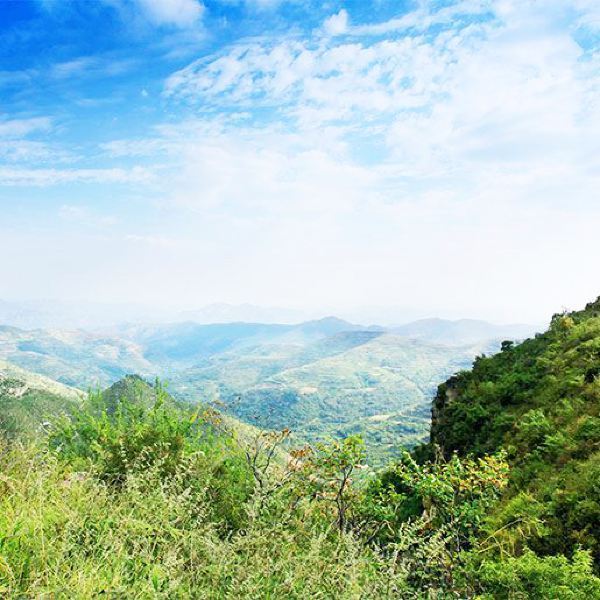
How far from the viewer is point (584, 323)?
19719 millimetres

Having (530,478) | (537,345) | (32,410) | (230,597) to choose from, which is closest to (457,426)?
(537,345)

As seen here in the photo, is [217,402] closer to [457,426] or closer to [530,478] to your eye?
[530,478]

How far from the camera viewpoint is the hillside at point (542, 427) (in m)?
7.94

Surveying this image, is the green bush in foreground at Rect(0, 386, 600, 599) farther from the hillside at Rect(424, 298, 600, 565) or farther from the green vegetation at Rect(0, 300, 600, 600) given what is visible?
the hillside at Rect(424, 298, 600, 565)

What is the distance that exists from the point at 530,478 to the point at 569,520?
9.37 feet

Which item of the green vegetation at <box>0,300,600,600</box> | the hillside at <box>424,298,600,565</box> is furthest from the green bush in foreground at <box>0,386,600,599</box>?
the hillside at <box>424,298,600,565</box>

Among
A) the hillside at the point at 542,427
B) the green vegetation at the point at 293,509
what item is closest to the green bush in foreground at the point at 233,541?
the green vegetation at the point at 293,509

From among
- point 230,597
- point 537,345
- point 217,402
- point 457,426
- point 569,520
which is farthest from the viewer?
point 537,345

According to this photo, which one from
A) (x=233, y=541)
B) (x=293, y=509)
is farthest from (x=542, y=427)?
(x=233, y=541)

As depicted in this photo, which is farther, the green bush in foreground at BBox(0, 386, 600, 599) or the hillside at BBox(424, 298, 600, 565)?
the hillside at BBox(424, 298, 600, 565)

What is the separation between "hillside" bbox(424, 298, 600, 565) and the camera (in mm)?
7938

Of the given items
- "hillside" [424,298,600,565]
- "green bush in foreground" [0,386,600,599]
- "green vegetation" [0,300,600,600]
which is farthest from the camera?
"hillside" [424,298,600,565]

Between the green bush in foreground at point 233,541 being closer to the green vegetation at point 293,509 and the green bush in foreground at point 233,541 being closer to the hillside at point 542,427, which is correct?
the green vegetation at point 293,509

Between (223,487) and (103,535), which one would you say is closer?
(103,535)
